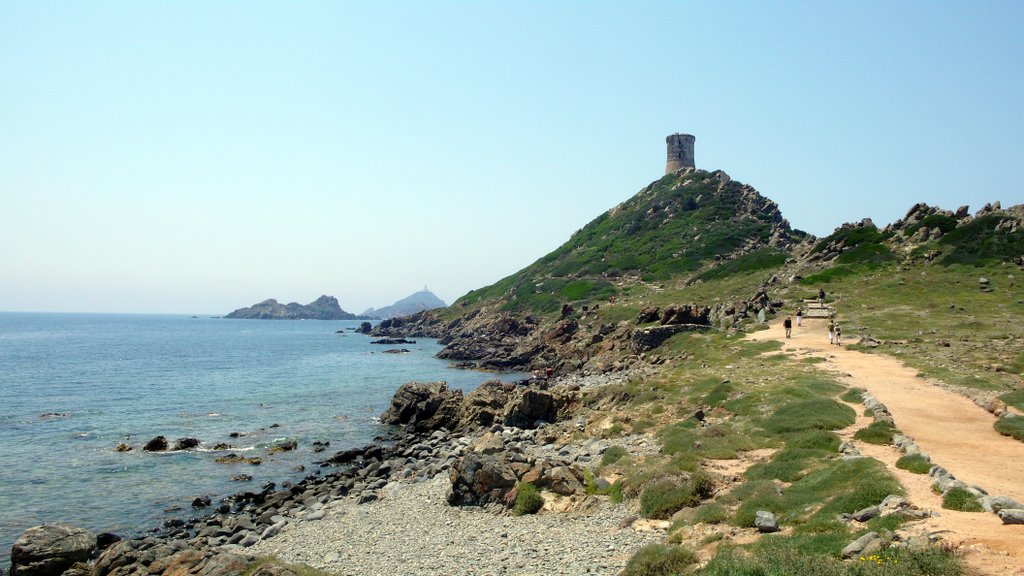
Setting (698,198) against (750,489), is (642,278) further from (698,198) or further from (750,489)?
(750,489)

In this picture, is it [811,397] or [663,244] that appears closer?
[811,397]

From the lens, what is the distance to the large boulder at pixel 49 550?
2155 cm

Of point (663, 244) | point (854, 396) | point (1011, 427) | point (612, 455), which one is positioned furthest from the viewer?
point (663, 244)

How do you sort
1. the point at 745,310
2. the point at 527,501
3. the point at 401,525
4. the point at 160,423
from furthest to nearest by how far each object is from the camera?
the point at 745,310 < the point at 160,423 < the point at 401,525 < the point at 527,501

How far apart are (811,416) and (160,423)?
168 ft

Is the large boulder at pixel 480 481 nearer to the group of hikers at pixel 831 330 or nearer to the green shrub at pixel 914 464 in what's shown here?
the green shrub at pixel 914 464

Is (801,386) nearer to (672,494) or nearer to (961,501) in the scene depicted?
(672,494)

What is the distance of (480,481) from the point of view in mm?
23891

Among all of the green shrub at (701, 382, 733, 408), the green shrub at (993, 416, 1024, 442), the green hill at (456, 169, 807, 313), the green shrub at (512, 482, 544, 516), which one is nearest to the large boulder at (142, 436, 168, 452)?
the green shrub at (512, 482, 544, 516)

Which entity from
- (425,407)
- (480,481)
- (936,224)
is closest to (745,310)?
(425,407)

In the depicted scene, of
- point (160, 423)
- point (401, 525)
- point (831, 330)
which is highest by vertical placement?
point (831, 330)

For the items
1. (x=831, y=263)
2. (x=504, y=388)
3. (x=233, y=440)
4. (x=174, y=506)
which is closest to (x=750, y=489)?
(x=174, y=506)

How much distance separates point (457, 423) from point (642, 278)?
88.8 meters

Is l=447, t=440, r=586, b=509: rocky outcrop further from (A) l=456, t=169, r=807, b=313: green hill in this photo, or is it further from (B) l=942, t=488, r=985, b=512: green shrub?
(A) l=456, t=169, r=807, b=313: green hill
